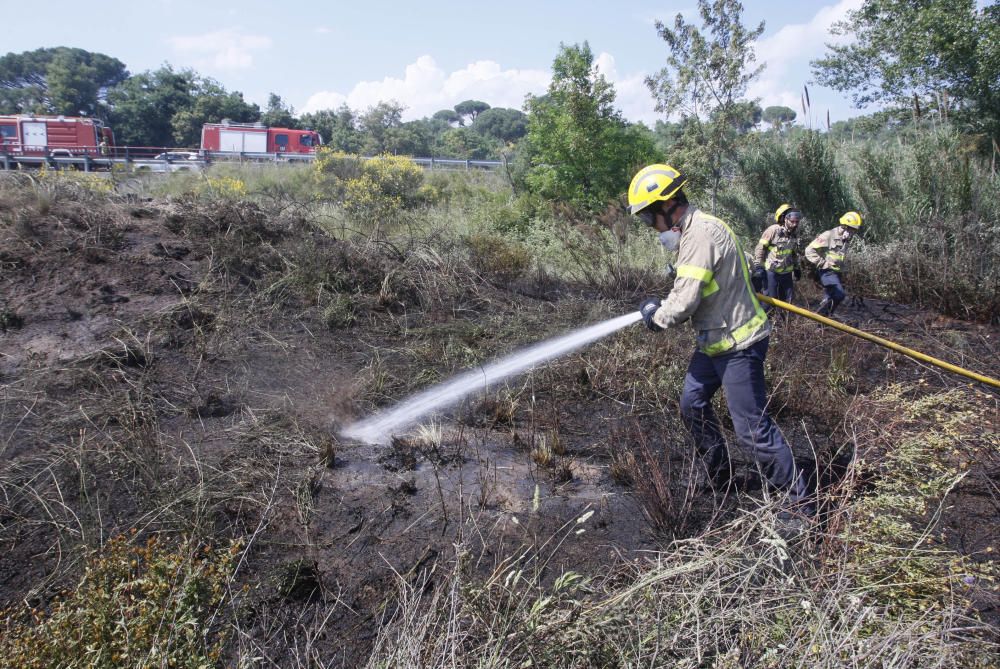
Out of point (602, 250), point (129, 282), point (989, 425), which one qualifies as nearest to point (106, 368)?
point (129, 282)

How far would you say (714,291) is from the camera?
3256mm

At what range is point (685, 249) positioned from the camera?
3.27 m

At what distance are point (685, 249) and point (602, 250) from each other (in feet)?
20.2

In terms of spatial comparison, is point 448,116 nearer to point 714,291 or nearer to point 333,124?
point 333,124

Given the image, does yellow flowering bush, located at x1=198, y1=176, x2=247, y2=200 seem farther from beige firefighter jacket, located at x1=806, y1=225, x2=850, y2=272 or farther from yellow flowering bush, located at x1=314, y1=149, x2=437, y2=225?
beige firefighter jacket, located at x1=806, y1=225, x2=850, y2=272

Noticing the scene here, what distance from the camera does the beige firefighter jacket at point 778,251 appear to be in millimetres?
7887

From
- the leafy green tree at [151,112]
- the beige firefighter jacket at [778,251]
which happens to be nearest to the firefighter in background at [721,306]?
the beige firefighter jacket at [778,251]

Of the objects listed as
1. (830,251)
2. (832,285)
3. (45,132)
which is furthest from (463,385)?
(45,132)

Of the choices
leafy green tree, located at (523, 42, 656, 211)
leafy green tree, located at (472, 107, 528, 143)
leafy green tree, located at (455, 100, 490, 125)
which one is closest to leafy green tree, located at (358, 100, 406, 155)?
leafy green tree, located at (523, 42, 656, 211)

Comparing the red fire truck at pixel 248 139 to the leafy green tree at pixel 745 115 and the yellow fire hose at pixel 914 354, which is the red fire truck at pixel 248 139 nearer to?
the leafy green tree at pixel 745 115

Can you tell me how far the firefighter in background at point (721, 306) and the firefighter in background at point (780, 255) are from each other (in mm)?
5001

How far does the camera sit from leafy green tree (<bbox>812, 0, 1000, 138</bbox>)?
13.2 metres

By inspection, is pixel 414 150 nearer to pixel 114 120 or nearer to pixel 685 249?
pixel 114 120

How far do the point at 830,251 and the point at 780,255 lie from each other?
0.65 meters
